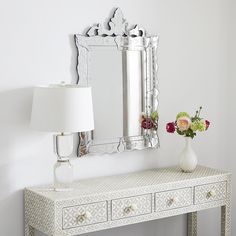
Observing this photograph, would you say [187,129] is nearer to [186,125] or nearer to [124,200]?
[186,125]

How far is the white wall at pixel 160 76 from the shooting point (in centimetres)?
330

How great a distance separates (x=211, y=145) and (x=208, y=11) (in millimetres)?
972

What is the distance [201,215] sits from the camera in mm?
4230

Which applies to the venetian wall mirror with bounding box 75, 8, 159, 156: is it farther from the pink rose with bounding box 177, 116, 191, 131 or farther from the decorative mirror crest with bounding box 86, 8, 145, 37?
the pink rose with bounding box 177, 116, 191, 131

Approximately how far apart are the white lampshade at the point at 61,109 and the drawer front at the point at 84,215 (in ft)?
1.40

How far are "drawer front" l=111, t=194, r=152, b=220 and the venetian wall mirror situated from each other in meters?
0.43

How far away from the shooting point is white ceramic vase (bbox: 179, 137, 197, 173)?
3770 millimetres

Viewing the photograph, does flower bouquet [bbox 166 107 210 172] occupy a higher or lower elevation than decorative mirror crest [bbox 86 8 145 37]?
lower

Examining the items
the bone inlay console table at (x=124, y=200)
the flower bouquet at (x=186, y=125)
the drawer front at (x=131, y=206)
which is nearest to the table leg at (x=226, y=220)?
the bone inlay console table at (x=124, y=200)

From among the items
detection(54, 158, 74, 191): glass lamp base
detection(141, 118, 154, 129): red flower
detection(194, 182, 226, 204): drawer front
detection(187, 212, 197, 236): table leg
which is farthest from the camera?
detection(187, 212, 197, 236): table leg

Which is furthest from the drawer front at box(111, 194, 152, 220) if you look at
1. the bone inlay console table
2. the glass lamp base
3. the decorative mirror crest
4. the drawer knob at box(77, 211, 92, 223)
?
the decorative mirror crest

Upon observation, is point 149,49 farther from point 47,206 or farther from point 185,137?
point 47,206

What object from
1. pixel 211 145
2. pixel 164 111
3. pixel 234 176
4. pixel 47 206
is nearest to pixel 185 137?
pixel 164 111

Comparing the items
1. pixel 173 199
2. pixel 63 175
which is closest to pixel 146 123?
pixel 173 199
